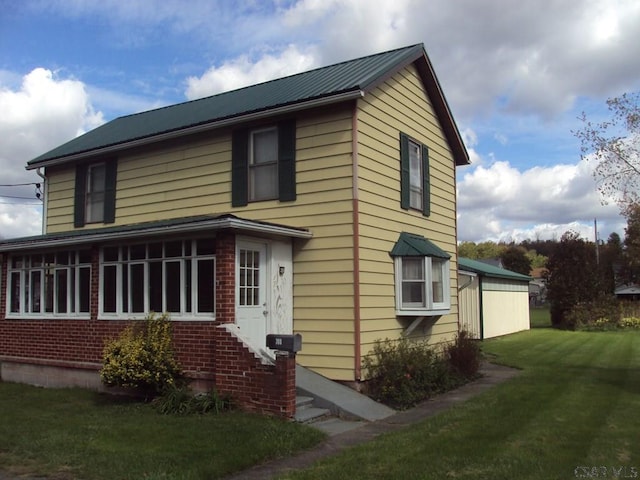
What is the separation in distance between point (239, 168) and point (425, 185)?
15.0 ft

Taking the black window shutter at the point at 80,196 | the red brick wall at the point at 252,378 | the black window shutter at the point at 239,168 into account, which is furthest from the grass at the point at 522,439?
the black window shutter at the point at 80,196

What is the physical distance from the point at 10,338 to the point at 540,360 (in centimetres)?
1384

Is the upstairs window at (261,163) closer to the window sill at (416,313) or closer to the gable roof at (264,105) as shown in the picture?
the gable roof at (264,105)

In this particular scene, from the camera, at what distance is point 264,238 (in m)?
10.7

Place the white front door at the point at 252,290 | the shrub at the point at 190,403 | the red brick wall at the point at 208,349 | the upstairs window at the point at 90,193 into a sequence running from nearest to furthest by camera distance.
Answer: the red brick wall at the point at 208,349, the shrub at the point at 190,403, the white front door at the point at 252,290, the upstairs window at the point at 90,193

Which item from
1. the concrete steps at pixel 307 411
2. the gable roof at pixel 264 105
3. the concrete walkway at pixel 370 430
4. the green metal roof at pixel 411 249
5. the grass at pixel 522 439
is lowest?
the concrete walkway at pixel 370 430

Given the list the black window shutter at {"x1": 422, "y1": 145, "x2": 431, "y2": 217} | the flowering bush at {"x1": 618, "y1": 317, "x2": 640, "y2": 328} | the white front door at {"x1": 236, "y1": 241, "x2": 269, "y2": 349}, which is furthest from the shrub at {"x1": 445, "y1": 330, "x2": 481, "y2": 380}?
the flowering bush at {"x1": 618, "y1": 317, "x2": 640, "y2": 328}

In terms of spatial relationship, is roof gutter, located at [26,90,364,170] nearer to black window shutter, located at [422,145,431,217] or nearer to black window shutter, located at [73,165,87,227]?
black window shutter, located at [73,165,87,227]

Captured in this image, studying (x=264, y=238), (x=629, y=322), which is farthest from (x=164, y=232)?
(x=629, y=322)

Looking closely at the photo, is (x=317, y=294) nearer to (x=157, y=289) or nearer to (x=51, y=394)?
(x=157, y=289)

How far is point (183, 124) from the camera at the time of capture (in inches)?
533

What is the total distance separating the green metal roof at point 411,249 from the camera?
1217 centimetres

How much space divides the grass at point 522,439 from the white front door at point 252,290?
3308 mm

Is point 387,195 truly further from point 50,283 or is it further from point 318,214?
point 50,283
